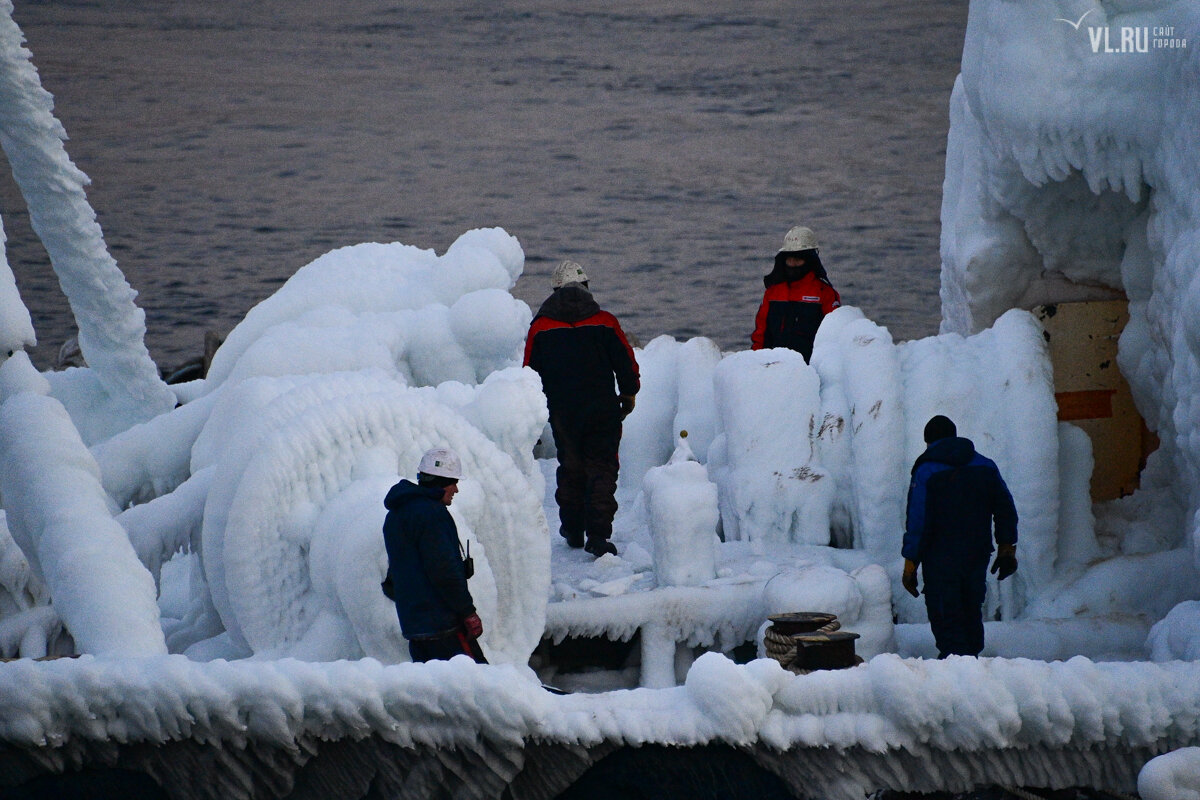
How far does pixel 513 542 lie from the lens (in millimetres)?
6586

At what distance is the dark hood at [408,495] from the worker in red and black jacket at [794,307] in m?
3.52

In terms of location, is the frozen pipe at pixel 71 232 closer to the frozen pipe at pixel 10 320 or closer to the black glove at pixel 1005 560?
the frozen pipe at pixel 10 320

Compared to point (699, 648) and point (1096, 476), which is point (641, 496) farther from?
point (1096, 476)

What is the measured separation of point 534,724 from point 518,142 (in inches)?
873

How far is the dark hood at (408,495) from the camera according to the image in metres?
5.65

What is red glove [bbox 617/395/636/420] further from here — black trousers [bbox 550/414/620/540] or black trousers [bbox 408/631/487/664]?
black trousers [bbox 408/631/487/664]

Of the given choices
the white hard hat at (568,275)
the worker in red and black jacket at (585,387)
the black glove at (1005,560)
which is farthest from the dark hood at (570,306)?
the black glove at (1005,560)

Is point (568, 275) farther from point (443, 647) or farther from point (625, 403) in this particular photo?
point (443, 647)

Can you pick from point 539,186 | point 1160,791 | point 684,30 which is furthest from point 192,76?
point 1160,791

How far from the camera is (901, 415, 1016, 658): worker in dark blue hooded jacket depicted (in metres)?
6.53

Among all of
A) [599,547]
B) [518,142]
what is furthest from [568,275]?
[518,142]

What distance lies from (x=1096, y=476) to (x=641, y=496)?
2.41m

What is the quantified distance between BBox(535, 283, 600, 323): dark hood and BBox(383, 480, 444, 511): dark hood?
7.15ft

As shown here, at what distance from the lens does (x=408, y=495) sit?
223 inches
